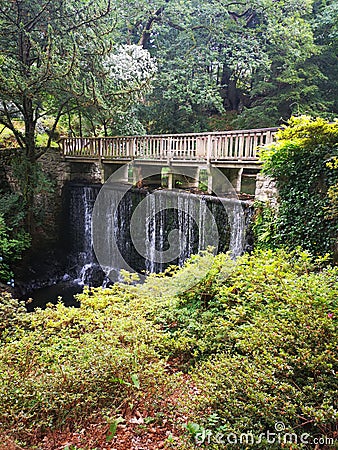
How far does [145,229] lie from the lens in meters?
9.23

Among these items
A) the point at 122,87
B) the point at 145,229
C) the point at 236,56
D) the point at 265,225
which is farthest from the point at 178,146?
the point at 236,56

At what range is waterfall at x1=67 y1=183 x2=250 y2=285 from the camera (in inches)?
283

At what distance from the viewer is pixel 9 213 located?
9.80 meters

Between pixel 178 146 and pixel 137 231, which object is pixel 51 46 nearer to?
pixel 178 146

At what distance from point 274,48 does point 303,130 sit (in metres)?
9.04

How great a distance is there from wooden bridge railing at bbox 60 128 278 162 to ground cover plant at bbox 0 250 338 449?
9.95 feet

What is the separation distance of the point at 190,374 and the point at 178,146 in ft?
19.3

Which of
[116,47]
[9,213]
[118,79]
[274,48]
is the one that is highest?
[274,48]

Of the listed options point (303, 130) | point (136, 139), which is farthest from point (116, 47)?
point (303, 130)

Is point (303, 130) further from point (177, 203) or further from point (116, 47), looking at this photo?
point (116, 47)

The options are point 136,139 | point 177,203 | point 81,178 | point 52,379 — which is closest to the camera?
point 52,379

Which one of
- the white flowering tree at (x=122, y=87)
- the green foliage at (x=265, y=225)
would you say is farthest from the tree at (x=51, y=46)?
the green foliage at (x=265, y=225)

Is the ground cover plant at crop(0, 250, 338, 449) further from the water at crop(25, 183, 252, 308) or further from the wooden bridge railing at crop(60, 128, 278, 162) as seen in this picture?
the wooden bridge railing at crop(60, 128, 278, 162)

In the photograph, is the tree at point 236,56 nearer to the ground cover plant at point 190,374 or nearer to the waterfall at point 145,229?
the waterfall at point 145,229
